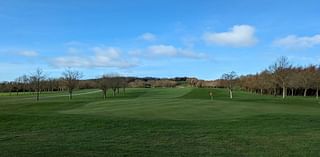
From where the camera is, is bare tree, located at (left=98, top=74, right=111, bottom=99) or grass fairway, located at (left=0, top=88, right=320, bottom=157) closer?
grass fairway, located at (left=0, top=88, right=320, bottom=157)

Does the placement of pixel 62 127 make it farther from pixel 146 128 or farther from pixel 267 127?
pixel 267 127

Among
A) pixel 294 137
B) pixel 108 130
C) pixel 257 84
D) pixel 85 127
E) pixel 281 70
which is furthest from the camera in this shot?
pixel 257 84

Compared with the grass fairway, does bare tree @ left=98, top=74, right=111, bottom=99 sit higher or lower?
higher

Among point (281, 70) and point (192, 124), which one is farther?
point (281, 70)

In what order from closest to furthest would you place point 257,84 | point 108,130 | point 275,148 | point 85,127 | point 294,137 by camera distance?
point 275,148
point 294,137
point 108,130
point 85,127
point 257,84

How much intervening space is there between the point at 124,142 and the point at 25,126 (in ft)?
29.3

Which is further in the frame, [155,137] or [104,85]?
[104,85]

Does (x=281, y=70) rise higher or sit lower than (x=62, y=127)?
higher

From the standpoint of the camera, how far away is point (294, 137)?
1633cm

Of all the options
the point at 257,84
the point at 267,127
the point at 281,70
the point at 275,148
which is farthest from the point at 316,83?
the point at 275,148

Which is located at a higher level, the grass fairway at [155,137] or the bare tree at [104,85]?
the bare tree at [104,85]

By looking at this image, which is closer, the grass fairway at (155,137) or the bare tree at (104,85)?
the grass fairway at (155,137)

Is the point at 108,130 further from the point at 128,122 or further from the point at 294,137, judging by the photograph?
the point at 294,137

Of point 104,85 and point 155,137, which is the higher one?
point 104,85
